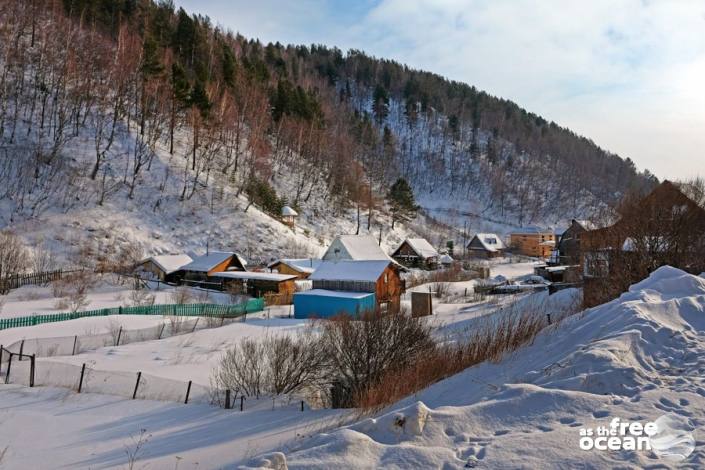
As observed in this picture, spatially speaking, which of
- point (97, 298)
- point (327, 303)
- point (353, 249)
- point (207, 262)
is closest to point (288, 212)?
point (353, 249)

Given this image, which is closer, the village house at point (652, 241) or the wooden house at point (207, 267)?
the village house at point (652, 241)

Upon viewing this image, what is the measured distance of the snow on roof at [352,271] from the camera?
33.8 metres

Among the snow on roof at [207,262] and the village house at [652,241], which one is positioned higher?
the village house at [652,241]

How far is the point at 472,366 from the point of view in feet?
32.1

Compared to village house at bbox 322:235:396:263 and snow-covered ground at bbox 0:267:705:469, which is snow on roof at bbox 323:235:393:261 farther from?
snow-covered ground at bbox 0:267:705:469

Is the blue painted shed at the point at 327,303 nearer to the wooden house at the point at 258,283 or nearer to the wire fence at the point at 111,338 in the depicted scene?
the wire fence at the point at 111,338

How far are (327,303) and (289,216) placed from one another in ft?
93.8

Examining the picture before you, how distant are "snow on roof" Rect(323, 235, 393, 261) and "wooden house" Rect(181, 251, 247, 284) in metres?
9.49

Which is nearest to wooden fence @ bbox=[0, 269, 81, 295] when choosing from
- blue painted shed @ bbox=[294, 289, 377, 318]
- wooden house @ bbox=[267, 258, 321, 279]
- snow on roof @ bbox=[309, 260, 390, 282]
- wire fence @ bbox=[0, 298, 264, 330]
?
wire fence @ bbox=[0, 298, 264, 330]

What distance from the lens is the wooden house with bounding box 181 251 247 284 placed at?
39.8 m

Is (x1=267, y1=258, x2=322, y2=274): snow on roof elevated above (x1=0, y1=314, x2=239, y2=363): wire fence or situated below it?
above

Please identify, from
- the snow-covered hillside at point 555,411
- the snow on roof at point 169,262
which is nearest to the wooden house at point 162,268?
the snow on roof at point 169,262

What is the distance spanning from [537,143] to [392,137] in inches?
2119

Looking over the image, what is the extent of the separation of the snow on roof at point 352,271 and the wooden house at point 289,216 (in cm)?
2225
